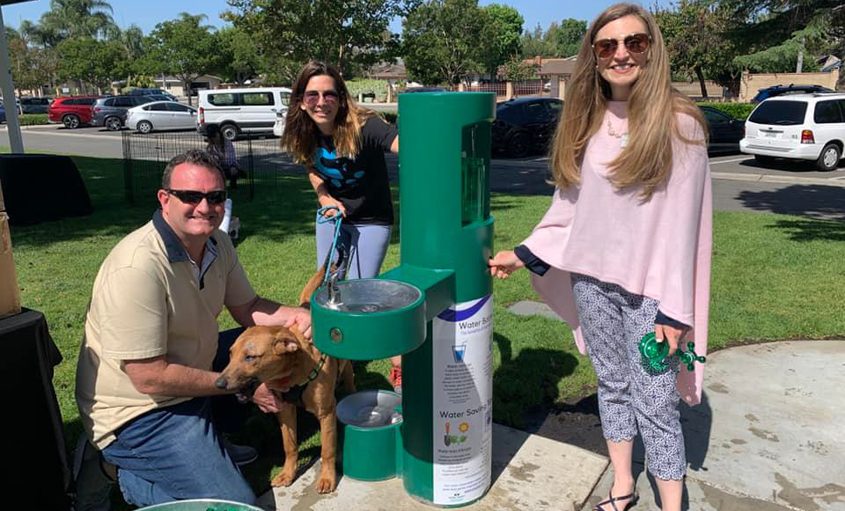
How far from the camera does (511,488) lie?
9.73 ft

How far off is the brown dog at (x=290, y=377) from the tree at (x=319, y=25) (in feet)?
80.6

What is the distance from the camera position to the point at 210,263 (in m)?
2.83

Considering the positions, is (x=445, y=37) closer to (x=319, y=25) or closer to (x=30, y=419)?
(x=319, y=25)

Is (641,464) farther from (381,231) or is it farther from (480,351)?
(381,231)

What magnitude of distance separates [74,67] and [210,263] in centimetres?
6056

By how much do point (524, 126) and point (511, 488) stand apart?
50.2 feet

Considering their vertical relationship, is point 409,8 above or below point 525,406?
above

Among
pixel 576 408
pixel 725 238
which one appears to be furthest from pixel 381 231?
pixel 725 238

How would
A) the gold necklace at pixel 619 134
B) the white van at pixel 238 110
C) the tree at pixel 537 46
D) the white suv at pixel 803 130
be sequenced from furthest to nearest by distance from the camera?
the tree at pixel 537 46, the white van at pixel 238 110, the white suv at pixel 803 130, the gold necklace at pixel 619 134

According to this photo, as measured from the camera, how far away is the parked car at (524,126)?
17359 mm

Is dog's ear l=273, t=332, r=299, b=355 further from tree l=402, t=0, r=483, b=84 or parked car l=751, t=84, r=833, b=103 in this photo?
tree l=402, t=0, r=483, b=84

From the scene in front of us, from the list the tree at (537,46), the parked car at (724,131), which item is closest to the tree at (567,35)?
the tree at (537,46)

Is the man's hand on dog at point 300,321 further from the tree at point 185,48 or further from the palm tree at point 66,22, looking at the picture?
the palm tree at point 66,22

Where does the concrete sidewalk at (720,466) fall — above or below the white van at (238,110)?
below
